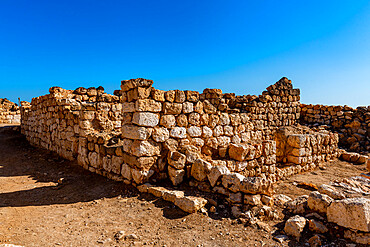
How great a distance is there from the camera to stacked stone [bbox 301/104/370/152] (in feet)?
40.7

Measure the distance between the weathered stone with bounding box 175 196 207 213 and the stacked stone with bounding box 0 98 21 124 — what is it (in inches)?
790

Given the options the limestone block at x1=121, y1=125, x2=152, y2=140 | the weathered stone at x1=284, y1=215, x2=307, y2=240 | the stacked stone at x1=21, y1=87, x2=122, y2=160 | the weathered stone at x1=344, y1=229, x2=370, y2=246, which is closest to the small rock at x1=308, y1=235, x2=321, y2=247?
the weathered stone at x1=284, y1=215, x2=307, y2=240

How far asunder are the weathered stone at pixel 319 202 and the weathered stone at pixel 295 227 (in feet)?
1.34

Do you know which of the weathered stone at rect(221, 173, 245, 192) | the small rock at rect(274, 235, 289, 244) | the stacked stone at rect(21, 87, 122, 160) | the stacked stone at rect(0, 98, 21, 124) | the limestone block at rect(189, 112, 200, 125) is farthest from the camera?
the stacked stone at rect(0, 98, 21, 124)

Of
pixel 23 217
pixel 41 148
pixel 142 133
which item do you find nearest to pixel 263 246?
pixel 142 133

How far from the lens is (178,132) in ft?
16.5

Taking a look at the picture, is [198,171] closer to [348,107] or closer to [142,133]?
[142,133]

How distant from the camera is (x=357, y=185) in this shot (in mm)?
5188

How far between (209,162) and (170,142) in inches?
42.2

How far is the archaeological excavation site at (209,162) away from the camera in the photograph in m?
3.08

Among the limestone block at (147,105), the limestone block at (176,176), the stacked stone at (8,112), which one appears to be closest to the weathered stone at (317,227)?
the limestone block at (176,176)

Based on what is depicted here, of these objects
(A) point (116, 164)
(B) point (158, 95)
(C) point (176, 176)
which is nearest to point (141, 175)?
(C) point (176, 176)

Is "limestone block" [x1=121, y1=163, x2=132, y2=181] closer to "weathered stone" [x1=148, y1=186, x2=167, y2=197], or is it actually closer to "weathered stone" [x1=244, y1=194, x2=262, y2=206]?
"weathered stone" [x1=148, y1=186, x2=167, y2=197]

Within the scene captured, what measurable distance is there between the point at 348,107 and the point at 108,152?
15.2 metres
